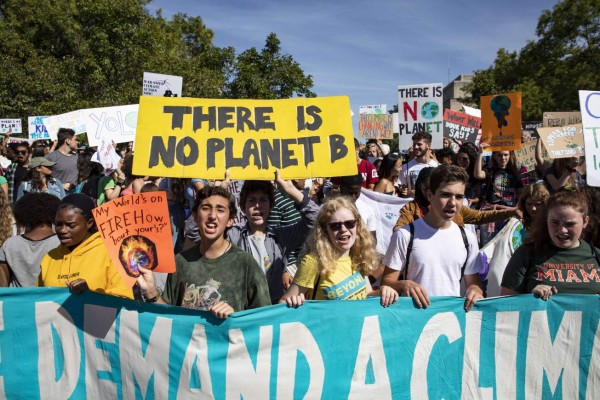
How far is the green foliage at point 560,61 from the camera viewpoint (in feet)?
89.9

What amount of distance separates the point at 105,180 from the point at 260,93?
22697mm

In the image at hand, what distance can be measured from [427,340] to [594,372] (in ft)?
3.16

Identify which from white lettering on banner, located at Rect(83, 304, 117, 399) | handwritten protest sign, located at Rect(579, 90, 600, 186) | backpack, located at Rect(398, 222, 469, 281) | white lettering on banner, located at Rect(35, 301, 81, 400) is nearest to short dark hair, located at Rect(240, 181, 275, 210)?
backpack, located at Rect(398, 222, 469, 281)

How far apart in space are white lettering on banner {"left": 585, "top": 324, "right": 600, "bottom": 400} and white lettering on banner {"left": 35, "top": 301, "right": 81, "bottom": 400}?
2904 mm

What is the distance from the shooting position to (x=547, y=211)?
320 cm

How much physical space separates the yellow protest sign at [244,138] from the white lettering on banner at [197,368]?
1240 mm

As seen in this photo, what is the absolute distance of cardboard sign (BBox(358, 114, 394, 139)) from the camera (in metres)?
14.7

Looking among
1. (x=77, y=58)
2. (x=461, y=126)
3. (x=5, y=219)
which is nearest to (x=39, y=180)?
(x=5, y=219)

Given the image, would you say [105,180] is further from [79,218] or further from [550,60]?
[550,60]

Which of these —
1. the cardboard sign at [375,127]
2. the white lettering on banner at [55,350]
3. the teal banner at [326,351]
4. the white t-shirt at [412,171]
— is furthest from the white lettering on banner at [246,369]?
the cardboard sign at [375,127]

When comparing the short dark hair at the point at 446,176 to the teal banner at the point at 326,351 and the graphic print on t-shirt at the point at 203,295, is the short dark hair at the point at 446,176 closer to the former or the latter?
the teal banner at the point at 326,351

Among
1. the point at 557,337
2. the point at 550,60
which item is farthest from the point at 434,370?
the point at 550,60

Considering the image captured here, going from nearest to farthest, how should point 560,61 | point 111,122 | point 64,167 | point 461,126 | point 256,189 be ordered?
1. point 256,189
2. point 64,167
3. point 111,122
4. point 461,126
5. point 560,61

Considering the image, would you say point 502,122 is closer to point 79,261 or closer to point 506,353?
point 506,353
